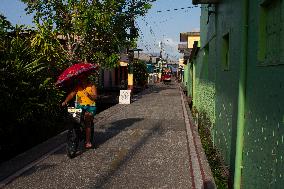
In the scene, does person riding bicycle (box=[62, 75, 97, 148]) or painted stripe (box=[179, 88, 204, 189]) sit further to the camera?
person riding bicycle (box=[62, 75, 97, 148])

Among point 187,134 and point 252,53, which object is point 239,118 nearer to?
point 252,53

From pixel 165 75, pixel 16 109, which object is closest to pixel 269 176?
pixel 16 109

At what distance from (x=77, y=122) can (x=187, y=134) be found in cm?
420

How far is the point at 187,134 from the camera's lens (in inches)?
438

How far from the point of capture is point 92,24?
16.6m

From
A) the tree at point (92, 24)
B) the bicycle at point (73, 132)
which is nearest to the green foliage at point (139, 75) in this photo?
the tree at point (92, 24)

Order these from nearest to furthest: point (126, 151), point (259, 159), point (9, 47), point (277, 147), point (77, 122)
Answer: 1. point (277, 147)
2. point (259, 159)
3. point (77, 122)
4. point (126, 151)
5. point (9, 47)

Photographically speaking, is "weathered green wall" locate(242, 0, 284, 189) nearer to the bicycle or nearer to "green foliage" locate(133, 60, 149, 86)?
the bicycle

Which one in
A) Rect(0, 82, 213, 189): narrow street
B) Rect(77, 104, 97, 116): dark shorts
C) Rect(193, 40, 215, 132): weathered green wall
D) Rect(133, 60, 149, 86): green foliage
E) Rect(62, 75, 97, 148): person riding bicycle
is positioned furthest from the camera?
Rect(133, 60, 149, 86): green foliage

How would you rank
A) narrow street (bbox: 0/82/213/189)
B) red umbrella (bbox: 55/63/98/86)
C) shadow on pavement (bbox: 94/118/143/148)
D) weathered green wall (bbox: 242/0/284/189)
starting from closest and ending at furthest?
weathered green wall (bbox: 242/0/284/189), narrow street (bbox: 0/82/213/189), red umbrella (bbox: 55/63/98/86), shadow on pavement (bbox: 94/118/143/148)

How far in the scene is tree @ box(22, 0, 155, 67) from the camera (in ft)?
54.3

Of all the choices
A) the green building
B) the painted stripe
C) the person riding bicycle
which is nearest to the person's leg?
the person riding bicycle

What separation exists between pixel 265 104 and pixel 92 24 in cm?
1305

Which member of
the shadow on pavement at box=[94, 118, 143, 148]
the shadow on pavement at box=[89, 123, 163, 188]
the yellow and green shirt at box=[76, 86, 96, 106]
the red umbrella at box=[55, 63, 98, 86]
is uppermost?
the red umbrella at box=[55, 63, 98, 86]
